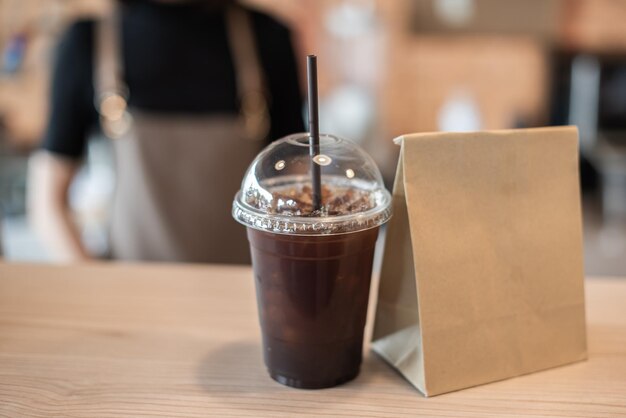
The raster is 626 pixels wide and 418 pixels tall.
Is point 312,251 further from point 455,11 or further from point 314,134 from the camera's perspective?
point 455,11

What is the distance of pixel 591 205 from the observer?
170 inches

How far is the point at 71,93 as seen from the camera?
1.54 meters

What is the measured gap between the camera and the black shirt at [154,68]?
1536mm

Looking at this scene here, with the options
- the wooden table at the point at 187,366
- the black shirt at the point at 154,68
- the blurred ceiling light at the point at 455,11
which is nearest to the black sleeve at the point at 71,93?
the black shirt at the point at 154,68

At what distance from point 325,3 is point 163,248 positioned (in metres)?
2.88

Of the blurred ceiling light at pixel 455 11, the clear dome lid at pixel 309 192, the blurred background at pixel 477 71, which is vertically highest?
the blurred ceiling light at pixel 455 11

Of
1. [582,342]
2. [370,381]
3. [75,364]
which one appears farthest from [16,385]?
[582,342]

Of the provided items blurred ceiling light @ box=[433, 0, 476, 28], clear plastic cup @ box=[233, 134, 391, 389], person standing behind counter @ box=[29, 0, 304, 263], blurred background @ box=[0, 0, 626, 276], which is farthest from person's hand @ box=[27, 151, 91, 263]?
blurred ceiling light @ box=[433, 0, 476, 28]

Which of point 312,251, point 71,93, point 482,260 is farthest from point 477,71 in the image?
point 312,251

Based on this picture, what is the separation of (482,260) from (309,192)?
0.69 ft

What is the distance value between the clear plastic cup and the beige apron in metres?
0.82

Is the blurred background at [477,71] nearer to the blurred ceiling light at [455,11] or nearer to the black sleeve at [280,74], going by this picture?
the blurred ceiling light at [455,11]

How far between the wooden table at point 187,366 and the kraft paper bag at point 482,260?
0.03 meters

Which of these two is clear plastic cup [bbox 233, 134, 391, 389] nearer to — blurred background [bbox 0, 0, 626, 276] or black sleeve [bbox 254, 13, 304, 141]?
black sleeve [bbox 254, 13, 304, 141]
